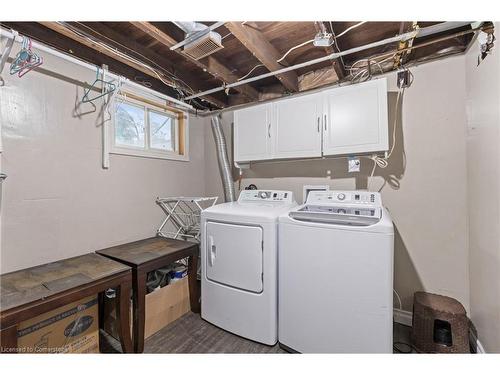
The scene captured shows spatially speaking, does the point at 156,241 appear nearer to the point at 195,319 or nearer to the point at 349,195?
the point at 195,319

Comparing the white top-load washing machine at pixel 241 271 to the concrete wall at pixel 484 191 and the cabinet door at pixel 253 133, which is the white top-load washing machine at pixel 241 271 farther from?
the concrete wall at pixel 484 191

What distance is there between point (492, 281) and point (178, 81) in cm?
315

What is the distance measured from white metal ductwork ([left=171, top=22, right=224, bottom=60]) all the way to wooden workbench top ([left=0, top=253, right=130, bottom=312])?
1721mm

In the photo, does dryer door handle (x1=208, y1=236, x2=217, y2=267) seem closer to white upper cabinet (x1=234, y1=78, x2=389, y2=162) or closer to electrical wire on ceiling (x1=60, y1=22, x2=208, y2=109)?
white upper cabinet (x1=234, y1=78, x2=389, y2=162)

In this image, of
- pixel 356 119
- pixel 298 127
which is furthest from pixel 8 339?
pixel 356 119

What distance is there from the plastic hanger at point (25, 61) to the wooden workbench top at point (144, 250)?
1470mm

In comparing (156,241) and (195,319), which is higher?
(156,241)

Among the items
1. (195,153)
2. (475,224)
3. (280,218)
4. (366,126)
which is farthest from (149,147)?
(475,224)

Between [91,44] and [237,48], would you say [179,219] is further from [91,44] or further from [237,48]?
[237,48]

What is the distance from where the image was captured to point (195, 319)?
2.10m

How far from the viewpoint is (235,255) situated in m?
1.83

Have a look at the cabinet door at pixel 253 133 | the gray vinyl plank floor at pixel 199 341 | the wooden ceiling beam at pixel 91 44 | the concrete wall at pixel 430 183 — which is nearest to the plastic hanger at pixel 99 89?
the wooden ceiling beam at pixel 91 44

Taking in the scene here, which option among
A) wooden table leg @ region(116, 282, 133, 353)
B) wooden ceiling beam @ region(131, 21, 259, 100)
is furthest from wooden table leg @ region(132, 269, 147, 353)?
wooden ceiling beam @ region(131, 21, 259, 100)

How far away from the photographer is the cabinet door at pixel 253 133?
2338 mm
